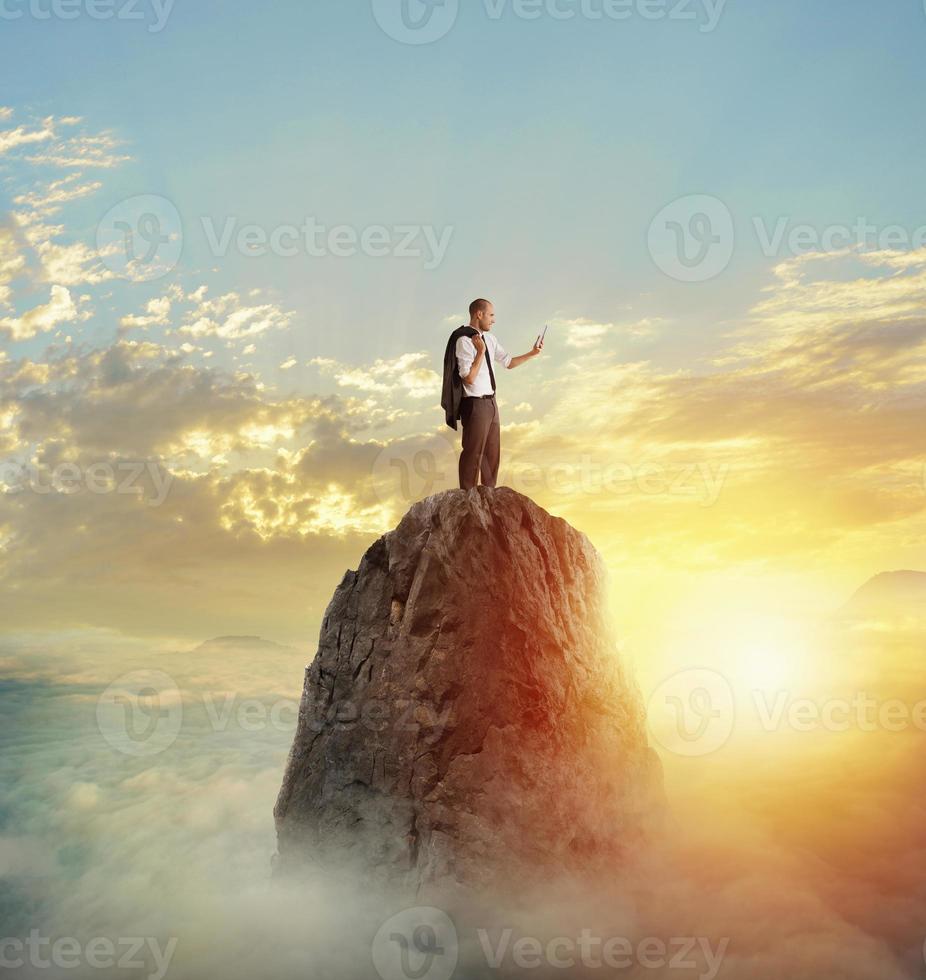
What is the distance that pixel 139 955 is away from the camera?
490 inches

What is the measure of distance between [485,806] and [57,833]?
14.9 m

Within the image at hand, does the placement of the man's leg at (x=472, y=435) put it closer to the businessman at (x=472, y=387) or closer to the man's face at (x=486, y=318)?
the businessman at (x=472, y=387)

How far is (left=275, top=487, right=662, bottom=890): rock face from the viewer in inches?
432

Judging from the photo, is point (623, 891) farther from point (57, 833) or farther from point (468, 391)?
point (57, 833)

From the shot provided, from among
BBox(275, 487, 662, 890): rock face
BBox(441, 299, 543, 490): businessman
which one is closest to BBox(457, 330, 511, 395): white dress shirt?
BBox(441, 299, 543, 490): businessman

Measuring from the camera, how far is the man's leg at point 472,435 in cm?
1220

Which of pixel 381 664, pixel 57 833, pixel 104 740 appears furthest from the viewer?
pixel 104 740

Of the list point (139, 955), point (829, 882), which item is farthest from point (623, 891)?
point (139, 955)

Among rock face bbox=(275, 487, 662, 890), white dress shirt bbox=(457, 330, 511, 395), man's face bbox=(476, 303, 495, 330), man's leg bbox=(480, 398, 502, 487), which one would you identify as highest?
man's face bbox=(476, 303, 495, 330)

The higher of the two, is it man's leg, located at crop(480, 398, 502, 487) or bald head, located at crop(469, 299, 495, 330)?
bald head, located at crop(469, 299, 495, 330)

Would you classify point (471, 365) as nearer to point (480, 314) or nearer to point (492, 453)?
point (480, 314)

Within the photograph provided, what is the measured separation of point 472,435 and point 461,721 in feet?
14.3

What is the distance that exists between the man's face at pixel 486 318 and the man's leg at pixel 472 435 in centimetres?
120

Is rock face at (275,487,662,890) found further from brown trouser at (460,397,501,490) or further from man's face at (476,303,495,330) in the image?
man's face at (476,303,495,330)
